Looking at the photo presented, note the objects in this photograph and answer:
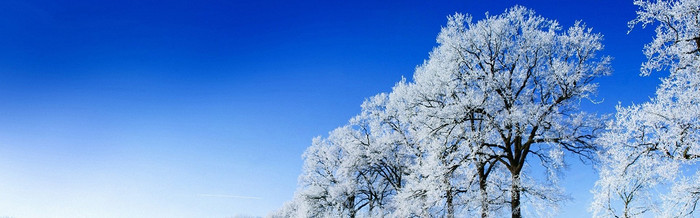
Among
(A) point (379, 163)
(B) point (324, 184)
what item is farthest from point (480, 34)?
(B) point (324, 184)

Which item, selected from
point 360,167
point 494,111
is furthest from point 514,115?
point 360,167

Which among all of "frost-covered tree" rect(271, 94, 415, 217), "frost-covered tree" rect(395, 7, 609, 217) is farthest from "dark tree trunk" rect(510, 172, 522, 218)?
"frost-covered tree" rect(271, 94, 415, 217)

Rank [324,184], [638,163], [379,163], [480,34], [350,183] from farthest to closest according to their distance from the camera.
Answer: [324,184]
[350,183]
[379,163]
[480,34]
[638,163]

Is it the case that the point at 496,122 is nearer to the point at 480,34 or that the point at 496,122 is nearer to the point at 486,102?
the point at 486,102

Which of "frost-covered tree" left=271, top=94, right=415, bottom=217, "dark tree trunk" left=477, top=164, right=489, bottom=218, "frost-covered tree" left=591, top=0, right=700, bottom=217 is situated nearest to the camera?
"frost-covered tree" left=591, top=0, right=700, bottom=217

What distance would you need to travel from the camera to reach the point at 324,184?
3478cm

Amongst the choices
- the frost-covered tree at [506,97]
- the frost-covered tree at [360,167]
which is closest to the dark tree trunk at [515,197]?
the frost-covered tree at [506,97]

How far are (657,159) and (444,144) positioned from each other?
24.4 ft

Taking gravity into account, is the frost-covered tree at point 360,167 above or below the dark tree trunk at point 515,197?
above

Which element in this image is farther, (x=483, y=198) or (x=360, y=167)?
(x=360, y=167)

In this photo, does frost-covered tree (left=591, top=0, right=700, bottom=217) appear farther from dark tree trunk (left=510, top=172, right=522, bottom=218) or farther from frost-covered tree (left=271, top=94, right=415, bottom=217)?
frost-covered tree (left=271, top=94, right=415, bottom=217)

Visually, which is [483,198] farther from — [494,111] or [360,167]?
[360,167]

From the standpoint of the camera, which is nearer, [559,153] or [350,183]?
[559,153]

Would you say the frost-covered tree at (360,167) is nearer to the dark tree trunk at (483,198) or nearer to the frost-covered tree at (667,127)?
the dark tree trunk at (483,198)
